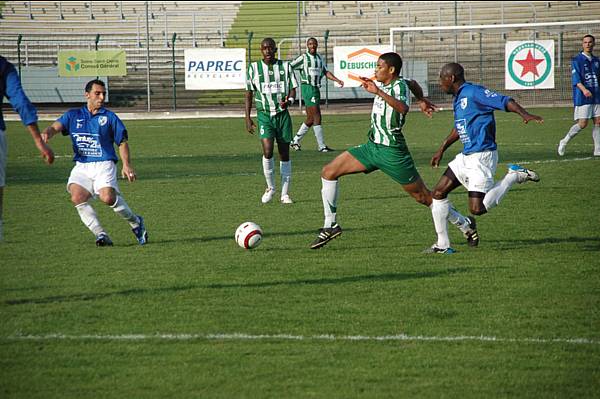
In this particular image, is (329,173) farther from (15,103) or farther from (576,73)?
(576,73)

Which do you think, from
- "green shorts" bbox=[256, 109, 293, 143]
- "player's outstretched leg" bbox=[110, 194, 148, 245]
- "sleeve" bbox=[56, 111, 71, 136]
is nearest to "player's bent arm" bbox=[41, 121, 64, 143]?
"sleeve" bbox=[56, 111, 71, 136]

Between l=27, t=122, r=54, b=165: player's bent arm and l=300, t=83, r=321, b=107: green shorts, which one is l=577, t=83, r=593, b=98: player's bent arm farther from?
l=27, t=122, r=54, b=165: player's bent arm

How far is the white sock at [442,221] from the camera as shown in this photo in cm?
922

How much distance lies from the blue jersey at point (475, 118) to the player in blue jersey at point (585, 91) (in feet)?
28.5

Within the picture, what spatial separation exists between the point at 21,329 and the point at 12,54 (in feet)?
115

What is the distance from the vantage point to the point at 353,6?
43375 mm

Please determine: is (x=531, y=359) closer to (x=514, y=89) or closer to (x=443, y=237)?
(x=443, y=237)

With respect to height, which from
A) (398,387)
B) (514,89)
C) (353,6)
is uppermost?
(353,6)

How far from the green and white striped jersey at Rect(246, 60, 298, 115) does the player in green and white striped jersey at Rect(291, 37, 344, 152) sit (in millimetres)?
6785

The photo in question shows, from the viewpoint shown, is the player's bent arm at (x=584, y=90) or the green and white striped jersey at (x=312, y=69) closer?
the player's bent arm at (x=584, y=90)

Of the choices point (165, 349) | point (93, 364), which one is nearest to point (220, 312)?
point (165, 349)

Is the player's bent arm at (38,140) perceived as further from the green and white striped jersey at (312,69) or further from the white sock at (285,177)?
the green and white striped jersey at (312,69)

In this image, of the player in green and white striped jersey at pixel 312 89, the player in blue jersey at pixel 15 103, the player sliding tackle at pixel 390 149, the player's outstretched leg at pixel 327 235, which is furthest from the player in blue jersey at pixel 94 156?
the player in green and white striped jersey at pixel 312 89

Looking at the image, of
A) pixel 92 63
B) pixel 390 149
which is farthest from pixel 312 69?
pixel 92 63
